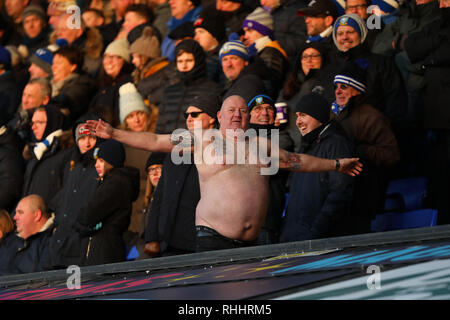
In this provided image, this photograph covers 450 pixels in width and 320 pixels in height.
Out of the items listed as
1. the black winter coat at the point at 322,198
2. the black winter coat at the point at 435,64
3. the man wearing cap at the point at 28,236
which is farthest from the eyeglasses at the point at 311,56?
the man wearing cap at the point at 28,236

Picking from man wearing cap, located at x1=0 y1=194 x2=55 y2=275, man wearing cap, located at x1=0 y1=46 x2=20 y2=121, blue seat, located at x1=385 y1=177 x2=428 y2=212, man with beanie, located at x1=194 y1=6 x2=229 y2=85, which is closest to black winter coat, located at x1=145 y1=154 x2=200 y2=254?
blue seat, located at x1=385 y1=177 x2=428 y2=212

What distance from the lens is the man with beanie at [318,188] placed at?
787cm

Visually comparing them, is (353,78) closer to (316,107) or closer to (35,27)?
(316,107)

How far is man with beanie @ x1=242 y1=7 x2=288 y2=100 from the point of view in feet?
32.4

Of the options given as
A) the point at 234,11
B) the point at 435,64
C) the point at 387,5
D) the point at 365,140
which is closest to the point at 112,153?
the point at 365,140

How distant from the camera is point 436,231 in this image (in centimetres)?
611

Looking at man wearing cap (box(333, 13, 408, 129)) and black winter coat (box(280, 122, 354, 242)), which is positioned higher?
man wearing cap (box(333, 13, 408, 129))

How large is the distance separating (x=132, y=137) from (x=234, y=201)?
997mm

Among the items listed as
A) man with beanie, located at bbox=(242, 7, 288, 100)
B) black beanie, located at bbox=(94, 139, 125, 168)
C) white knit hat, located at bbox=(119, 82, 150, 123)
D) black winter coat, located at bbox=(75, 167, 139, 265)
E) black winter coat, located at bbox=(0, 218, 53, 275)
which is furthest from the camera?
white knit hat, located at bbox=(119, 82, 150, 123)

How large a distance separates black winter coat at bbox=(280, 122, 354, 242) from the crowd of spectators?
0.04ft

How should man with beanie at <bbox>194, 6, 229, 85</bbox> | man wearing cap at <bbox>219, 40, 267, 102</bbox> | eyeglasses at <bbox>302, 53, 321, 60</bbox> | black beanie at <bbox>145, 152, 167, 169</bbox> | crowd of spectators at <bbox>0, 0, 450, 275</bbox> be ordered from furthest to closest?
1. man with beanie at <bbox>194, 6, 229, 85</bbox>
2. black beanie at <bbox>145, 152, 167, 169</bbox>
3. man wearing cap at <bbox>219, 40, 267, 102</bbox>
4. eyeglasses at <bbox>302, 53, 321, 60</bbox>
5. crowd of spectators at <bbox>0, 0, 450, 275</bbox>

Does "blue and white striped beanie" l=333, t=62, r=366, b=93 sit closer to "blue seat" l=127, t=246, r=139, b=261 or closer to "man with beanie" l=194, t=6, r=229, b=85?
"blue seat" l=127, t=246, r=139, b=261

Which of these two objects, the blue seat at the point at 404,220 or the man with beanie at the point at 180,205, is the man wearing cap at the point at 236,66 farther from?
the blue seat at the point at 404,220
